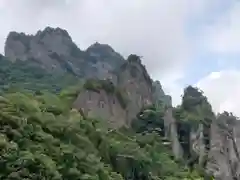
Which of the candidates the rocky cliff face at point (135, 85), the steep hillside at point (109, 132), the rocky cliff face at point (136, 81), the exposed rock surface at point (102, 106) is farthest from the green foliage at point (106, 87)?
the rocky cliff face at point (136, 81)

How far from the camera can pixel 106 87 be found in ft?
123

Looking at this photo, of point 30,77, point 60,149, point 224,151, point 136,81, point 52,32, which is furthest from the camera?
point 52,32

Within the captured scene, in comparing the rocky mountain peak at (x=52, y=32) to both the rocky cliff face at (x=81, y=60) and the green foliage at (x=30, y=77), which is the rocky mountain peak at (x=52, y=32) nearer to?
the rocky cliff face at (x=81, y=60)

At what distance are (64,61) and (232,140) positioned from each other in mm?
48285

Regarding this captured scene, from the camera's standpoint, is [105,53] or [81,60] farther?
[105,53]

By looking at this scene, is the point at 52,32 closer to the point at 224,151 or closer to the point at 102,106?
the point at 102,106

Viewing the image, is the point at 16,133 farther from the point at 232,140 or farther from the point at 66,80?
the point at 66,80

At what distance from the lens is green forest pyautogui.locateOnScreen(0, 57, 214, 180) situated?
1839cm

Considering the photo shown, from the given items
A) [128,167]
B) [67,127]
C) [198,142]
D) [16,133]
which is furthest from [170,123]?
[16,133]

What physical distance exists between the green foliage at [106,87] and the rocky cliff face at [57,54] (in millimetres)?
39459

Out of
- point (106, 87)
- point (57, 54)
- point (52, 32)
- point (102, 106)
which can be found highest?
point (52, 32)

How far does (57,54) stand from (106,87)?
4764 centimetres

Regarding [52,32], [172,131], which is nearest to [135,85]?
[172,131]

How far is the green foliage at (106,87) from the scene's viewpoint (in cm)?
3627
